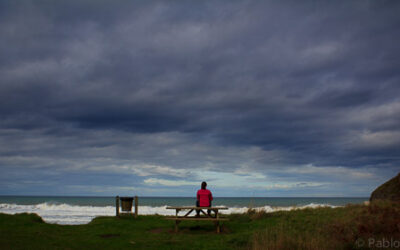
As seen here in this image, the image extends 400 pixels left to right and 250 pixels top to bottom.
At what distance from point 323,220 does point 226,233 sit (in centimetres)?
424

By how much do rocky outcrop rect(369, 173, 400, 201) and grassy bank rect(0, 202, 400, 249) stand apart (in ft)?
21.1

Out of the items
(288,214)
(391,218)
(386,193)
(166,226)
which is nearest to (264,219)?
(288,214)

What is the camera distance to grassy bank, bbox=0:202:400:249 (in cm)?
1098

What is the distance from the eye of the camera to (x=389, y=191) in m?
21.5

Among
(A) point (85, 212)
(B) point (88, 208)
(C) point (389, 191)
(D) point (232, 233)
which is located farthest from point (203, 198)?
(B) point (88, 208)

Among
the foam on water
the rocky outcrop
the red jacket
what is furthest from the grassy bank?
the rocky outcrop

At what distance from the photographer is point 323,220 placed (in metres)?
14.5

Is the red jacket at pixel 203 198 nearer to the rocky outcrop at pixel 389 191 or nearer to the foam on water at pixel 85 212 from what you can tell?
the foam on water at pixel 85 212

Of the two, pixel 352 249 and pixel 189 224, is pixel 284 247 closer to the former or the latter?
pixel 352 249

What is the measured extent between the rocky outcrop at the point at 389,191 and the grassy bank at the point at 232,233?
6419 millimetres

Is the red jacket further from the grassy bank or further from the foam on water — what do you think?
the foam on water

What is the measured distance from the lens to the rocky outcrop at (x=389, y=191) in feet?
68.3

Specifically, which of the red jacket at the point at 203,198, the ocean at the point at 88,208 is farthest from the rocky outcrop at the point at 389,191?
the red jacket at the point at 203,198

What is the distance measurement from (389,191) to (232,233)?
12.8 meters
